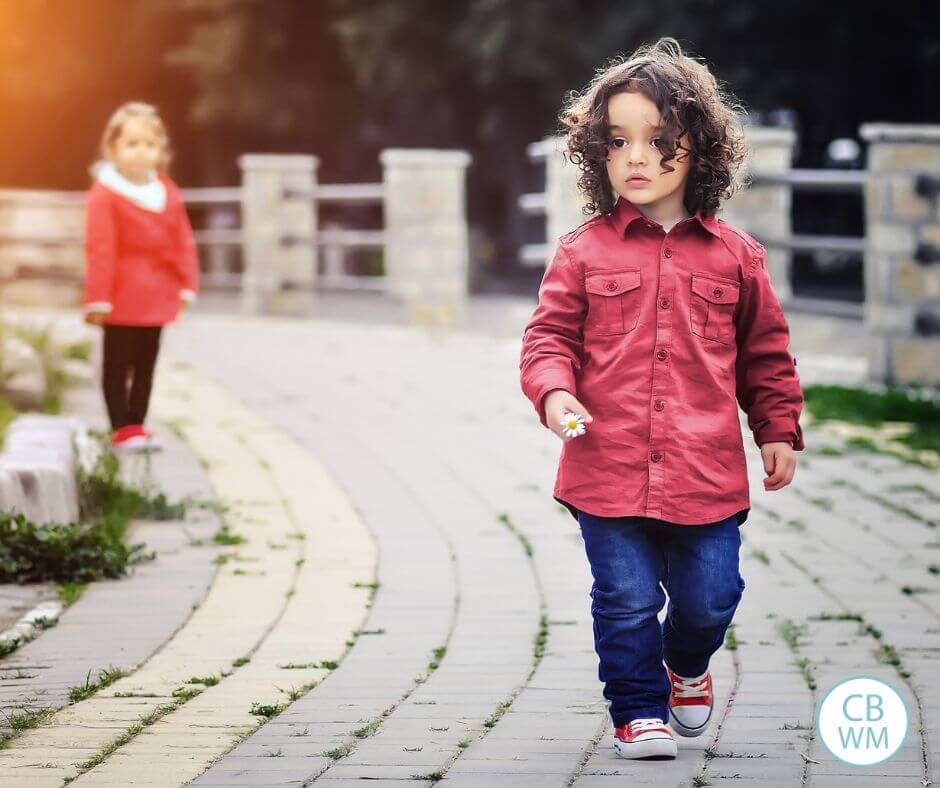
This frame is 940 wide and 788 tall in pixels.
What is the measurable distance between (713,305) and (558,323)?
0.33m

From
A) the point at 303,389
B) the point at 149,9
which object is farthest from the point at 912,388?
the point at 149,9

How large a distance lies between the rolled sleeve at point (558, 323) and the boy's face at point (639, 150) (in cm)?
20

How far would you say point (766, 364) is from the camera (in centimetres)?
405

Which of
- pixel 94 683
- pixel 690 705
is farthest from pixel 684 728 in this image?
pixel 94 683

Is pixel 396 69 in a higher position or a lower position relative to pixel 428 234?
higher

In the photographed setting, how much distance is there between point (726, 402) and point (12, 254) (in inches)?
702

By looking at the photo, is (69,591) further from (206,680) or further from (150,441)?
(150,441)

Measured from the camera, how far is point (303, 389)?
35.7 feet

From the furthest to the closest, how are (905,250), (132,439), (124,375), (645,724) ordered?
(905,250) → (124,375) → (132,439) → (645,724)

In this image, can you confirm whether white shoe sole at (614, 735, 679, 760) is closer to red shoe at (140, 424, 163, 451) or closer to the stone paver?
the stone paver

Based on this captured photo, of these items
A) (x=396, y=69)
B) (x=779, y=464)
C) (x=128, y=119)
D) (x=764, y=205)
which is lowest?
(x=779, y=464)

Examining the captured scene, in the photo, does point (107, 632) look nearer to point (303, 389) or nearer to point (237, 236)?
point (303, 389)

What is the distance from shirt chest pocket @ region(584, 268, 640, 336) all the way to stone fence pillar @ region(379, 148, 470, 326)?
1240cm

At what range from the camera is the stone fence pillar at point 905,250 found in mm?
10844
